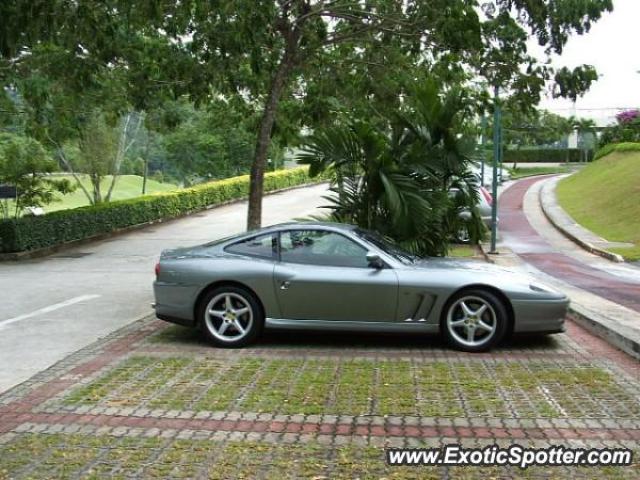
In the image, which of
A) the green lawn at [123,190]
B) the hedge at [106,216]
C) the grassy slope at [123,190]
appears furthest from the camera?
the grassy slope at [123,190]

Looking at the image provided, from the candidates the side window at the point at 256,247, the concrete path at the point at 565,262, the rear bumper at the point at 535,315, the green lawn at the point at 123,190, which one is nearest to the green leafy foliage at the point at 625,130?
the concrete path at the point at 565,262

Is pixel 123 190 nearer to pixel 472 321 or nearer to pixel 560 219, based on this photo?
pixel 560 219

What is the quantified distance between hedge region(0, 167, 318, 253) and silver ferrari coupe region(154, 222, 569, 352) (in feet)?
10.5

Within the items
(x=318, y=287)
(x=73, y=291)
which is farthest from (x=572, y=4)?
(x=73, y=291)

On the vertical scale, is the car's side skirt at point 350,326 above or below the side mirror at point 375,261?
below

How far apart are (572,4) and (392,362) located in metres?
5.42

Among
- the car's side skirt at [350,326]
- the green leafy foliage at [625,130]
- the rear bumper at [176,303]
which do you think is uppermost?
the green leafy foliage at [625,130]

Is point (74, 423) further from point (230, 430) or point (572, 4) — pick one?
point (572, 4)

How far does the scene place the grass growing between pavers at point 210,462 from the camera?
3.93 m

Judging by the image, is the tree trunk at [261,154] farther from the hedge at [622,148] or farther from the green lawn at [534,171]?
the green lawn at [534,171]

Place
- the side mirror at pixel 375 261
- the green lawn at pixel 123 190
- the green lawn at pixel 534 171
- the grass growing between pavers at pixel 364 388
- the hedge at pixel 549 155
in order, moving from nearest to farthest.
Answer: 1. the grass growing between pavers at pixel 364 388
2. the side mirror at pixel 375 261
3. the green lawn at pixel 123 190
4. the green lawn at pixel 534 171
5. the hedge at pixel 549 155

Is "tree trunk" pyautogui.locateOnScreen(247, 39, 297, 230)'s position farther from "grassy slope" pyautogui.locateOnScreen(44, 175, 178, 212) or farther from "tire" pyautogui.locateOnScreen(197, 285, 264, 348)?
"grassy slope" pyautogui.locateOnScreen(44, 175, 178, 212)

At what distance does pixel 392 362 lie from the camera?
21.0 feet

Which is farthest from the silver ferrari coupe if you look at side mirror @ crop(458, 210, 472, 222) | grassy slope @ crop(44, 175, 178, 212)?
grassy slope @ crop(44, 175, 178, 212)
